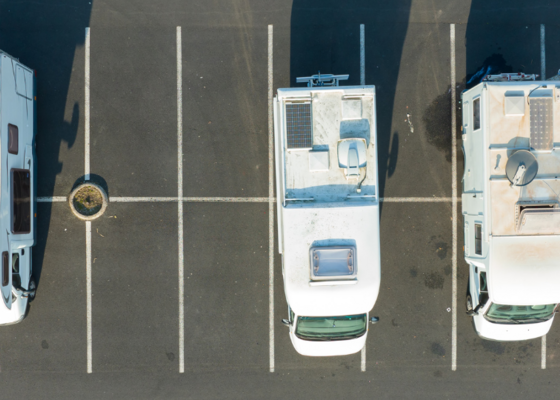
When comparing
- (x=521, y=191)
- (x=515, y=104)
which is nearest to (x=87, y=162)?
(x=515, y=104)

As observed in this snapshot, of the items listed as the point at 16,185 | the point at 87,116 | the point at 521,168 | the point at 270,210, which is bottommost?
the point at 270,210

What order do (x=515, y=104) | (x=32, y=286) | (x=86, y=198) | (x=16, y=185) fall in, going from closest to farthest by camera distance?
(x=515, y=104) < (x=16, y=185) < (x=32, y=286) < (x=86, y=198)

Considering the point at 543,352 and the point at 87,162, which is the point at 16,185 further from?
the point at 543,352

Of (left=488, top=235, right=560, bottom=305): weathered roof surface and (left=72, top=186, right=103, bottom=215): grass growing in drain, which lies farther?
(left=72, top=186, right=103, bottom=215): grass growing in drain

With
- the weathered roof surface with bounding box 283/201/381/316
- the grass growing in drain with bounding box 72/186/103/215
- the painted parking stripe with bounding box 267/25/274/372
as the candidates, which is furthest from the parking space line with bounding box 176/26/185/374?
the weathered roof surface with bounding box 283/201/381/316

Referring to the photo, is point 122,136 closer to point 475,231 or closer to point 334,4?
point 334,4

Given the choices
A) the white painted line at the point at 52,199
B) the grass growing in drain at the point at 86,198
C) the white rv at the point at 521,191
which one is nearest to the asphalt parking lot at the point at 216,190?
the white painted line at the point at 52,199

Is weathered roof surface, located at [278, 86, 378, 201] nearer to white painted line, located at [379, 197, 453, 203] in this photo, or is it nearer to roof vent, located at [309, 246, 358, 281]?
roof vent, located at [309, 246, 358, 281]

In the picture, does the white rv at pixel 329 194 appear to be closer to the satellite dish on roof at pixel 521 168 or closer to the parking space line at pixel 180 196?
the satellite dish on roof at pixel 521 168
